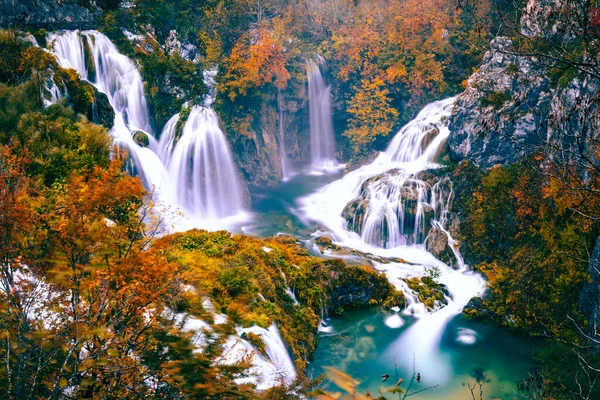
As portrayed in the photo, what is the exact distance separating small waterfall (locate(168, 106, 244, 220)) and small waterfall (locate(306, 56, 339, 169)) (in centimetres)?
1006

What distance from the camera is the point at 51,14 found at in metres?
20.1

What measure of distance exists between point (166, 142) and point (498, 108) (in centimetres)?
1688

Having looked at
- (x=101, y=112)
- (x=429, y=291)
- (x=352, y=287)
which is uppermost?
(x=101, y=112)

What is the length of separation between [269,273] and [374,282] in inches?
181

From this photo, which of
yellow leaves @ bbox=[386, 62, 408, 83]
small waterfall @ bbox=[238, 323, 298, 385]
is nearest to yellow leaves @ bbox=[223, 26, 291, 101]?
yellow leaves @ bbox=[386, 62, 408, 83]

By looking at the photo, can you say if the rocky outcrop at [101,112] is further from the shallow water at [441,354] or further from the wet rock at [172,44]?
the shallow water at [441,354]

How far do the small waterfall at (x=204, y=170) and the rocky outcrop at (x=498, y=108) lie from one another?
12640 millimetres

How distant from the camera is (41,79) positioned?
1434 centimetres

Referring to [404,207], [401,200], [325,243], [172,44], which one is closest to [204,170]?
[325,243]

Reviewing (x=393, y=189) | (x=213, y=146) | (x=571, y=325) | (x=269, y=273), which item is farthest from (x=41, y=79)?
(x=571, y=325)

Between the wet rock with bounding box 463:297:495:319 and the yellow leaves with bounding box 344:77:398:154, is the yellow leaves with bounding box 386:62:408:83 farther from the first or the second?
the wet rock with bounding box 463:297:495:319

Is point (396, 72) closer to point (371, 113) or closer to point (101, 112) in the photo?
point (371, 113)

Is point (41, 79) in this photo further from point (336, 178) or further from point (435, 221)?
point (336, 178)

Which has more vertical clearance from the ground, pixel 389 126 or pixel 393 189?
pixel 389 126
